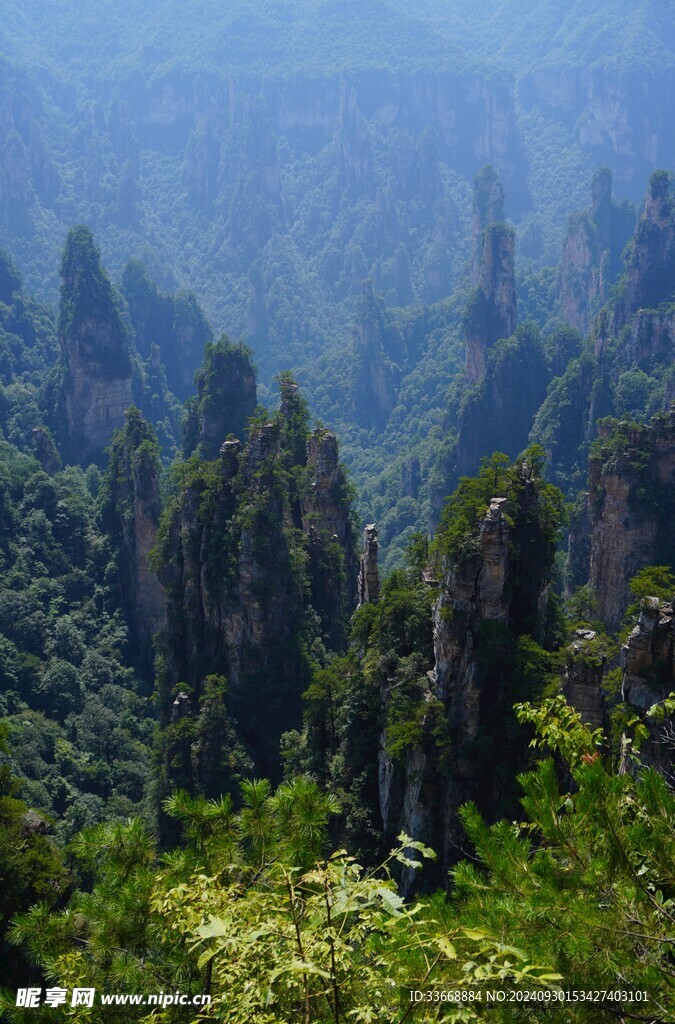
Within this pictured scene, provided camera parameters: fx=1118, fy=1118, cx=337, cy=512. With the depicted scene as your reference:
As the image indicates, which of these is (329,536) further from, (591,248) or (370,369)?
(591,248)

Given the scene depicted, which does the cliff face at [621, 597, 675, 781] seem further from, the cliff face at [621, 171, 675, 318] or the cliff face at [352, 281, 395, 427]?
the cliff face at [352, 281, 395, 427]

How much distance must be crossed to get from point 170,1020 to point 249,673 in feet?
104

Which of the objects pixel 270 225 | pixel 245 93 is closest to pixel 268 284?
pixel 270 225

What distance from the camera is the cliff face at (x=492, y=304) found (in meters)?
93.8

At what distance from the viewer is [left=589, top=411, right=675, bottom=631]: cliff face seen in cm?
4191

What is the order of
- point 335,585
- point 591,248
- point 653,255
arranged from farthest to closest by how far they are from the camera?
point 591,248 < point 653,255 < point 335,585

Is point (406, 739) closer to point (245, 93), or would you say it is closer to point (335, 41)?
point (245, 93)

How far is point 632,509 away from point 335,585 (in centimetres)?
1181

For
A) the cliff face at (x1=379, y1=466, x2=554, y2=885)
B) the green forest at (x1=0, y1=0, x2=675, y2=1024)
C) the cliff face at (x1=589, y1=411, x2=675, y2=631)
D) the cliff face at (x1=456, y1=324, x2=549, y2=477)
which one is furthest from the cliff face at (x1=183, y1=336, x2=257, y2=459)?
the cliff face at (x1=379, y1=466, x2=554, y2=885)

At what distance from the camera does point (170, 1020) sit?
332 inches

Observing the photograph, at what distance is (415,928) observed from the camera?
7949 mm

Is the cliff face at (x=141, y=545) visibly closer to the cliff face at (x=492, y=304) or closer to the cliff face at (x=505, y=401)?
the cliff face at (x=505, y=401)

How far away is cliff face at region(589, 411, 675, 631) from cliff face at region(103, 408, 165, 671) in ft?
67.9

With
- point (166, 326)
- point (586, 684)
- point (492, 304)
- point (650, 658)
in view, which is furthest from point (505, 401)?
point (650, 658)
